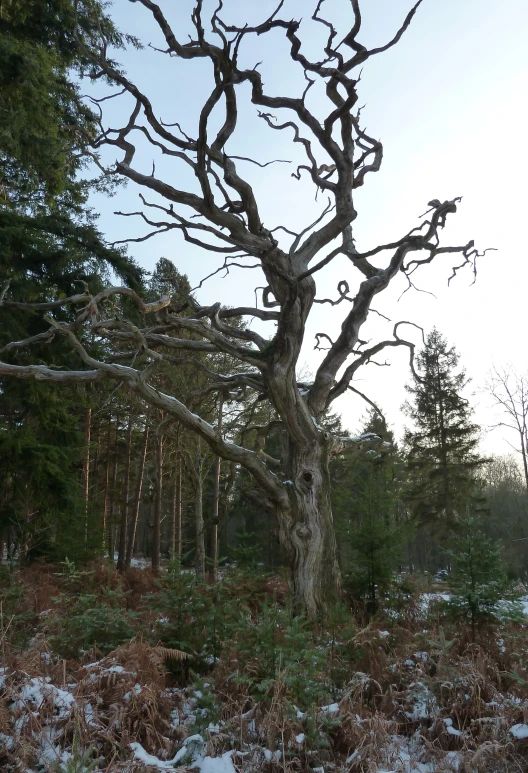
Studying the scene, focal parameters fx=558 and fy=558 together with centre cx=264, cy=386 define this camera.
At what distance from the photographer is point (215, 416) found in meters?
18.5

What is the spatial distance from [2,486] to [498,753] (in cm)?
1227

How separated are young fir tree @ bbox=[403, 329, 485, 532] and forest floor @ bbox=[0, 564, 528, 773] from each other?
1861 centimetres

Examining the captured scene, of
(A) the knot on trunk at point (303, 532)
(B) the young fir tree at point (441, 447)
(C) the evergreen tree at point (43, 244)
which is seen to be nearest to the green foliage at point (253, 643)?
(A) the knot on trunk at point (303, 532)

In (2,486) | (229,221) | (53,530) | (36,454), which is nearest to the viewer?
(229,221)

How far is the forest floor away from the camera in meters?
3.75

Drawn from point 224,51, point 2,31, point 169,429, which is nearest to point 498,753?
point 224,51

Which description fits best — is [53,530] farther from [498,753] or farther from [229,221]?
[498,753]

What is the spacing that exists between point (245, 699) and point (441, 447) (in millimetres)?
22456

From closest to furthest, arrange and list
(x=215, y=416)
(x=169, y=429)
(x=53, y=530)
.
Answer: (x=53, y=530), (x=215, y=416), (x=169, y=429)

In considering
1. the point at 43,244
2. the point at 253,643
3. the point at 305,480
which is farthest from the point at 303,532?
the point at 43,244

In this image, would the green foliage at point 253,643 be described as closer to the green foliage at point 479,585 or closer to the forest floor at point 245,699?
the forest floor at point 245,699

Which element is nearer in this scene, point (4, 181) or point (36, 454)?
point (4, 181)

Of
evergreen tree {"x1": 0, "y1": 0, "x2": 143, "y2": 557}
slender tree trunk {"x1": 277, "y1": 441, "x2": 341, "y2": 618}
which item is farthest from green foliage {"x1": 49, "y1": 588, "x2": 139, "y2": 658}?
evergreen tree {"x1": 0, "y1": 0, "x2": 143, "y2": 557}

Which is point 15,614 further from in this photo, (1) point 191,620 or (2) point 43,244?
(2) point 43,244
